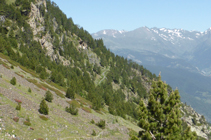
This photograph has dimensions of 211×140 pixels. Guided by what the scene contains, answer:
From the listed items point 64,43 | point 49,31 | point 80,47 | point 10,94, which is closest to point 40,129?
point 10,94

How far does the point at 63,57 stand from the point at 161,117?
113m

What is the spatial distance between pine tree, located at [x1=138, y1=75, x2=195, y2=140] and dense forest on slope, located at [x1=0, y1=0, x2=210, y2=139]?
59.3 ft

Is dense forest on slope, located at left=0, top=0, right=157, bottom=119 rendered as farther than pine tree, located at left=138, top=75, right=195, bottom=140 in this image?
Yes

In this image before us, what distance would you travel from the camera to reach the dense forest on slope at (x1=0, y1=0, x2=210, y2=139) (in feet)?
262

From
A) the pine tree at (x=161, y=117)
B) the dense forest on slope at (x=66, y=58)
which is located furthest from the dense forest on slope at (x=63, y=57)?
the pine tree at (x=161, y=117)

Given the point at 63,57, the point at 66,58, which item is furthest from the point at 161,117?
the point at 66,58

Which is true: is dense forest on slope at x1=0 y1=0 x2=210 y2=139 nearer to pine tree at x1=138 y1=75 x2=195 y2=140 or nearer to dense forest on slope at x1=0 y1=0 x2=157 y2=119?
dense forest on slope at x1=0 y1=0 x2=157 y2=119

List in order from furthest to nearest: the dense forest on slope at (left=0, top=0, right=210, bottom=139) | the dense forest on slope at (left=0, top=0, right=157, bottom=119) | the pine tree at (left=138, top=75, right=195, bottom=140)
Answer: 1. the dense forest on slope at (left=0, top=0, right=157, bottom=119)
2. the dense forest on slope at (left=0, top=0, right=210, bottom=139)
3. the pine tree at (left=138, top=75, right=195, bottom=140)

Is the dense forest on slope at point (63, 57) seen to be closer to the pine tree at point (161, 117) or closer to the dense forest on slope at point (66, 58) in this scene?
the dense forest on slope at point (66, 58)

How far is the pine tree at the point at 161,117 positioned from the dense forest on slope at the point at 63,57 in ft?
59.3

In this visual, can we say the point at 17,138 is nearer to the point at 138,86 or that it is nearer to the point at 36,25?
the point at 36,25

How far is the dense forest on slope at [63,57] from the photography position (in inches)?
3148

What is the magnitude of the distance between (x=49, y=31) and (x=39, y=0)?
25812 millimetres

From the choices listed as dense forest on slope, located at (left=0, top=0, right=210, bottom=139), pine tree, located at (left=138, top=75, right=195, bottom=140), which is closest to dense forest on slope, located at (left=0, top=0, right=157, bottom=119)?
dense forest on slope, located at (left=0, top=0, right=210, bottom=139)
